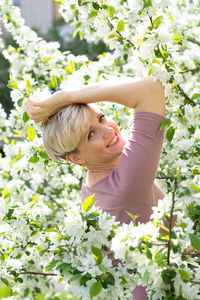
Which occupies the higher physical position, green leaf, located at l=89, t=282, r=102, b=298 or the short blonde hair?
the short blonde hair

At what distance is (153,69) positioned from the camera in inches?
61.6

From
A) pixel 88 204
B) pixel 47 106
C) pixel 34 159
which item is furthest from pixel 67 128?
pixel 34 159

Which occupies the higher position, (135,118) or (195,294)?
(135,118)

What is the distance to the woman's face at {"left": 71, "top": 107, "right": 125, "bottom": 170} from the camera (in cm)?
168

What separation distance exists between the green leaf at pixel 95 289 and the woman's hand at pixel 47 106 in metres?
0.68

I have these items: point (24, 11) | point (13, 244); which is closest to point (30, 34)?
point (13, 244)

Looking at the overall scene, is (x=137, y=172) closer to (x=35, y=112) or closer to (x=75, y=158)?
(x=75, y=158)

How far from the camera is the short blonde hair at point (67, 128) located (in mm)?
1597

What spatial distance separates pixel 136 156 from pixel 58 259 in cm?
44

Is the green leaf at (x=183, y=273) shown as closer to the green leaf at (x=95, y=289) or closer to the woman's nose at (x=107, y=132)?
the green leaf at (x=95, y=289)

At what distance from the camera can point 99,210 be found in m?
1.38

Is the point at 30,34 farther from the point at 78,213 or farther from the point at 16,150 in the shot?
the point at 78,213

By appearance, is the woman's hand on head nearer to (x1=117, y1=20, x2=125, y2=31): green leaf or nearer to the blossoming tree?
the blossoming tree

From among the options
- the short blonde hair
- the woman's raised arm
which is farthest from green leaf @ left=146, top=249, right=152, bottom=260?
the short blonde hair
